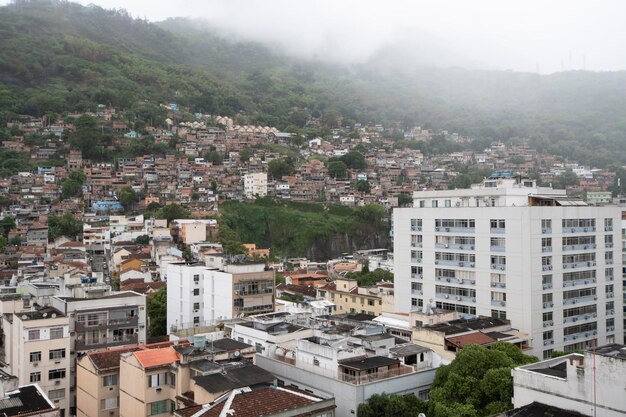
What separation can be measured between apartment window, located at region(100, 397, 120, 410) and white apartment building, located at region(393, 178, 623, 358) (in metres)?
20.6

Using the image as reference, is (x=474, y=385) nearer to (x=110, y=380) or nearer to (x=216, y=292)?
(x=110, y=380)

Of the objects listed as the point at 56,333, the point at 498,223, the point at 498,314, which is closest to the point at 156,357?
the point at 56,333

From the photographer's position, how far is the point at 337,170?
116250 millimetres

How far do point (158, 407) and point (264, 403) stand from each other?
6168 millimetres

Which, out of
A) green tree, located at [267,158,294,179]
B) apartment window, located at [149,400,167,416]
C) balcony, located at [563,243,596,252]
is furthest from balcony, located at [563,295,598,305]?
green tree, located at [267,158,294,179]

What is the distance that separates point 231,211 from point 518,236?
62.3 m

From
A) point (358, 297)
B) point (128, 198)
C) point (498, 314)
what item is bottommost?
point (358, 297)

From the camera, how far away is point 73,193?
94.2 m

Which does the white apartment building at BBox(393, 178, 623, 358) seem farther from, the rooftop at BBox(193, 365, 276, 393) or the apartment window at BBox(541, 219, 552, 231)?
the rooftop at BBox(193, 365, 276, 393)

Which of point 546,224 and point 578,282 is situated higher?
point 546,224

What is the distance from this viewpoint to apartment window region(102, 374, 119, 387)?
24969 mm

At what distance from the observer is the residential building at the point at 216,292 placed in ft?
123

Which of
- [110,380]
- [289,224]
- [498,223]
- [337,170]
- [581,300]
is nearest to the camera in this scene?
[110,380]

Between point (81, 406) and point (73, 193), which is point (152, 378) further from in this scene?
point (73, 193)
